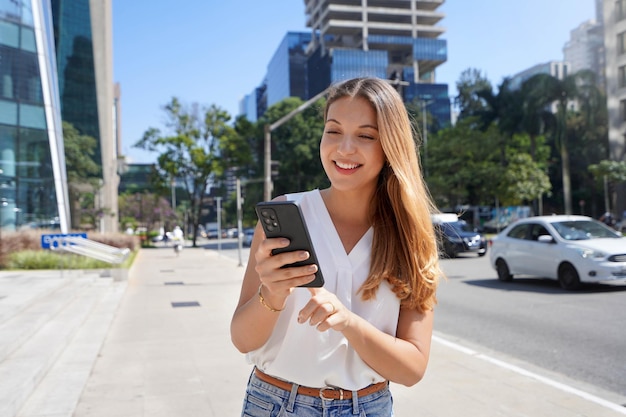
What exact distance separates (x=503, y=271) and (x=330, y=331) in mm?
→ 12932

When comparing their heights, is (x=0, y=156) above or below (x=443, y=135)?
below

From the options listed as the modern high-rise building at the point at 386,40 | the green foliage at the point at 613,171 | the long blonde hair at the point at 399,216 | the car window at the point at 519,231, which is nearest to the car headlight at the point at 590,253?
the car window at the point at 519,231

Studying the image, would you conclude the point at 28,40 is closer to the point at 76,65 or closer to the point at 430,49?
the point at 76,65

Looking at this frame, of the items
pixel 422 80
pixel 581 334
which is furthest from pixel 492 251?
pixel 422 80

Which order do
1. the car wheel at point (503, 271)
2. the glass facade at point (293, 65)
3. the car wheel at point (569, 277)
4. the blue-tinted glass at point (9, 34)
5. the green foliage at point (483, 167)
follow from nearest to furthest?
the car wheel at point (569, 277), the car wheel at point (503, 271), the blue-tinted glass at point (9, 34), the green foliage at point (483, 167), the glass facade at point (293, 65)

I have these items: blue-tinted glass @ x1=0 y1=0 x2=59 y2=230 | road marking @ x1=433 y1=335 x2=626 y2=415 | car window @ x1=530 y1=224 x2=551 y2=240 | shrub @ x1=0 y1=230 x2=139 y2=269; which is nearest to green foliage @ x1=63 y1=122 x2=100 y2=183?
blue-tinted glass @ x1=0 y1=0 x2=59 y2=230

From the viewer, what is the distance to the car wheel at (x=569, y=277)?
37.2 ft

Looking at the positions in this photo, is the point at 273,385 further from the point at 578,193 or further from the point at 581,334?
the point at 578,193

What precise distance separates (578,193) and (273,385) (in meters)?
63.0

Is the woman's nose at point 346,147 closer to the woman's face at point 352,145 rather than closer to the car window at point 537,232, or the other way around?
the woman's face at point 352,145

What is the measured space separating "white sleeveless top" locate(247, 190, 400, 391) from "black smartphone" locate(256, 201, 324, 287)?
10.3 inches

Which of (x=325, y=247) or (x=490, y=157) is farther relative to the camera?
(x=490, y=157)

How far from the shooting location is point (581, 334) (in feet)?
25.1

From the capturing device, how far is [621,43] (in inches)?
1828
